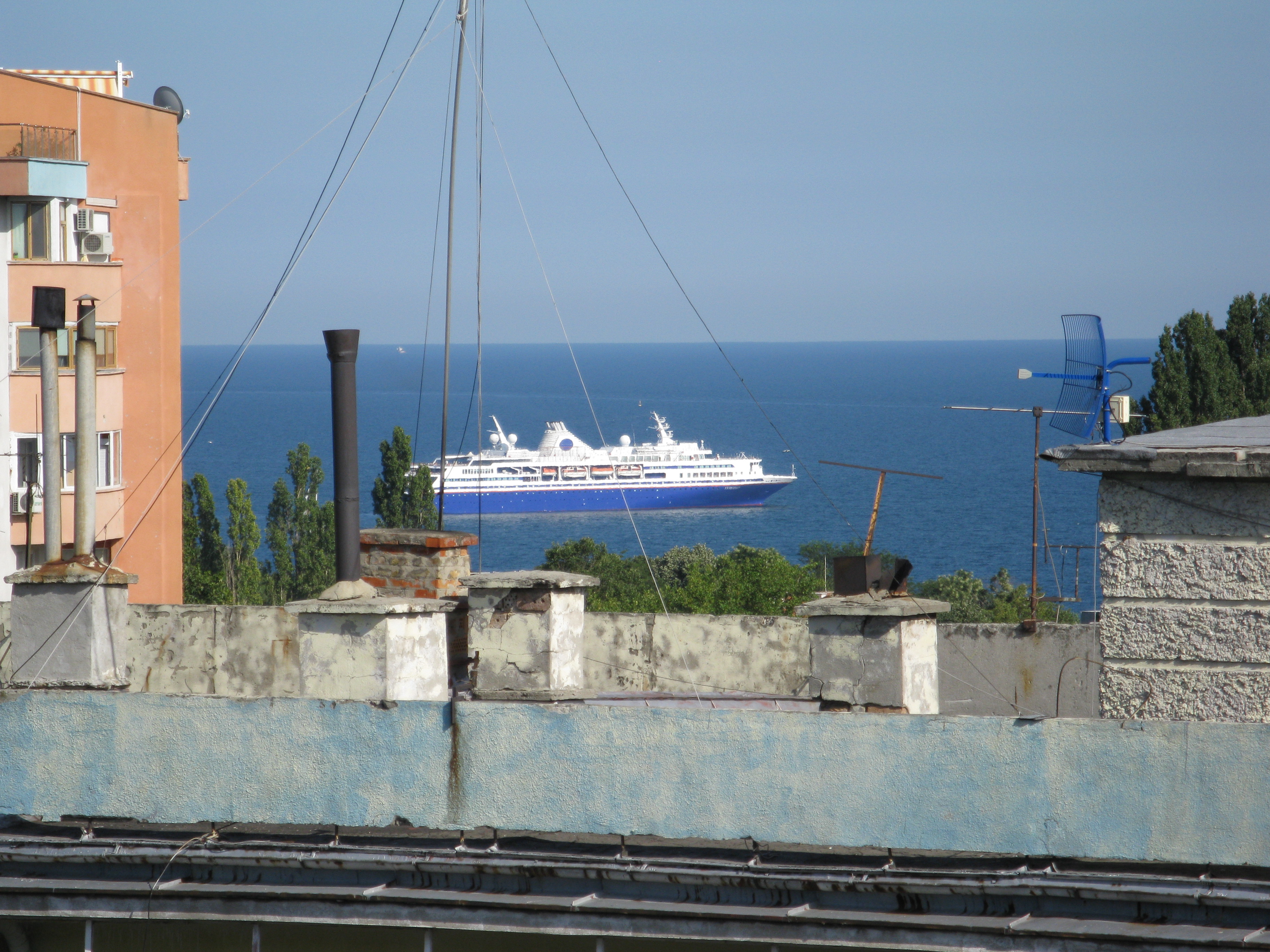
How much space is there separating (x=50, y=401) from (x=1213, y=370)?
4147cm

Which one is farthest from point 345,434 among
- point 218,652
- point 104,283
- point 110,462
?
point 110,462

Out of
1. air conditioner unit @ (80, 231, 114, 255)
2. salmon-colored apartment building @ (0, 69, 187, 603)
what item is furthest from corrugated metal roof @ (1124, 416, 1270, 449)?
air conditioner unit @ (80, 231, 114, 255)

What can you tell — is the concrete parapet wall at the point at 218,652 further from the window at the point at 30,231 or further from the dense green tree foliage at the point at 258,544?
the dense green tree foliage at the point at 258,544

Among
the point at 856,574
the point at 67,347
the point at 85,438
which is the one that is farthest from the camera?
the point at 67,347

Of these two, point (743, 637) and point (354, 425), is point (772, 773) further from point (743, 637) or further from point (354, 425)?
point (354, 425)

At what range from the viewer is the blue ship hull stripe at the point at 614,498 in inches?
4774

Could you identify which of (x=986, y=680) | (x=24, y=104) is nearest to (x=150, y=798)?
(x=986, y=680)

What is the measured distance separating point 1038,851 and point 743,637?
3.49 metres

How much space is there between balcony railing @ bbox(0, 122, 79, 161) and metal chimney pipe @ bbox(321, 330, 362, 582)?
707 inches

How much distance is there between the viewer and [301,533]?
63719mm

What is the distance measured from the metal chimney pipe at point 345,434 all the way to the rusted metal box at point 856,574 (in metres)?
2.94

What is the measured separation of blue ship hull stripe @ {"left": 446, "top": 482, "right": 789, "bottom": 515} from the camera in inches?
4774

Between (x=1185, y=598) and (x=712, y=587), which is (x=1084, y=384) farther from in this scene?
(x=712, y=587)

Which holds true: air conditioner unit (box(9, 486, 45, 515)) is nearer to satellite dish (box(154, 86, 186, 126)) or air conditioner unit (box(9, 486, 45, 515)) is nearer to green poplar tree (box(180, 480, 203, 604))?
satellite dish (box(154, 86, 186, 126))
